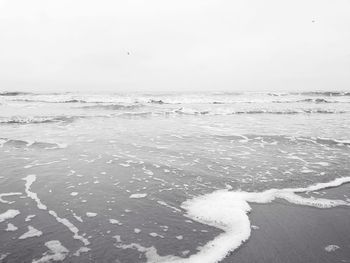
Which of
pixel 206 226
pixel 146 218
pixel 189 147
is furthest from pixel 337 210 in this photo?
pixel 189 147

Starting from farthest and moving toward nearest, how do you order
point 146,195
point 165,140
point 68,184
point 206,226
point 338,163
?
point 165,140
point 338,163
point 68,184
point 146,195
point 206,226

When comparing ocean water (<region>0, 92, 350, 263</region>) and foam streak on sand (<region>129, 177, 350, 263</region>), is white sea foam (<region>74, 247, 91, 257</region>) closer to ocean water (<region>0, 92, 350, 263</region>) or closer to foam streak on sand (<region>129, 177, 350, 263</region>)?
ocean water (<region>0, 92, 350, 263</region>)

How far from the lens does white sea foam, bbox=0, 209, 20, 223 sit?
13.2 feet

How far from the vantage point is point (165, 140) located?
9.90 m

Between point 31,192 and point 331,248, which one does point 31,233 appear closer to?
point 31,192

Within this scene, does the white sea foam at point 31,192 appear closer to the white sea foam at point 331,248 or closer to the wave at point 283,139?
the white sea foam at point 331,248

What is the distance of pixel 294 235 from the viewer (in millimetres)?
3672

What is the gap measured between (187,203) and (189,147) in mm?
4175

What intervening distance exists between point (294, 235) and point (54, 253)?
2.64 meters

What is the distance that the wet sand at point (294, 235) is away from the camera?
3221mm

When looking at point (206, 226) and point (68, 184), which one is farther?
point (68, 184)

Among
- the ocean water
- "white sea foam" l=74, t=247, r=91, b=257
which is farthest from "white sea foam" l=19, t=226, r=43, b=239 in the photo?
"white sea foam" l=74, t=247, r=91, b=257

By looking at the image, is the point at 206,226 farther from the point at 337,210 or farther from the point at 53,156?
the point at 53,156

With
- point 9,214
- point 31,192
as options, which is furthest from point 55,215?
point 31,192
